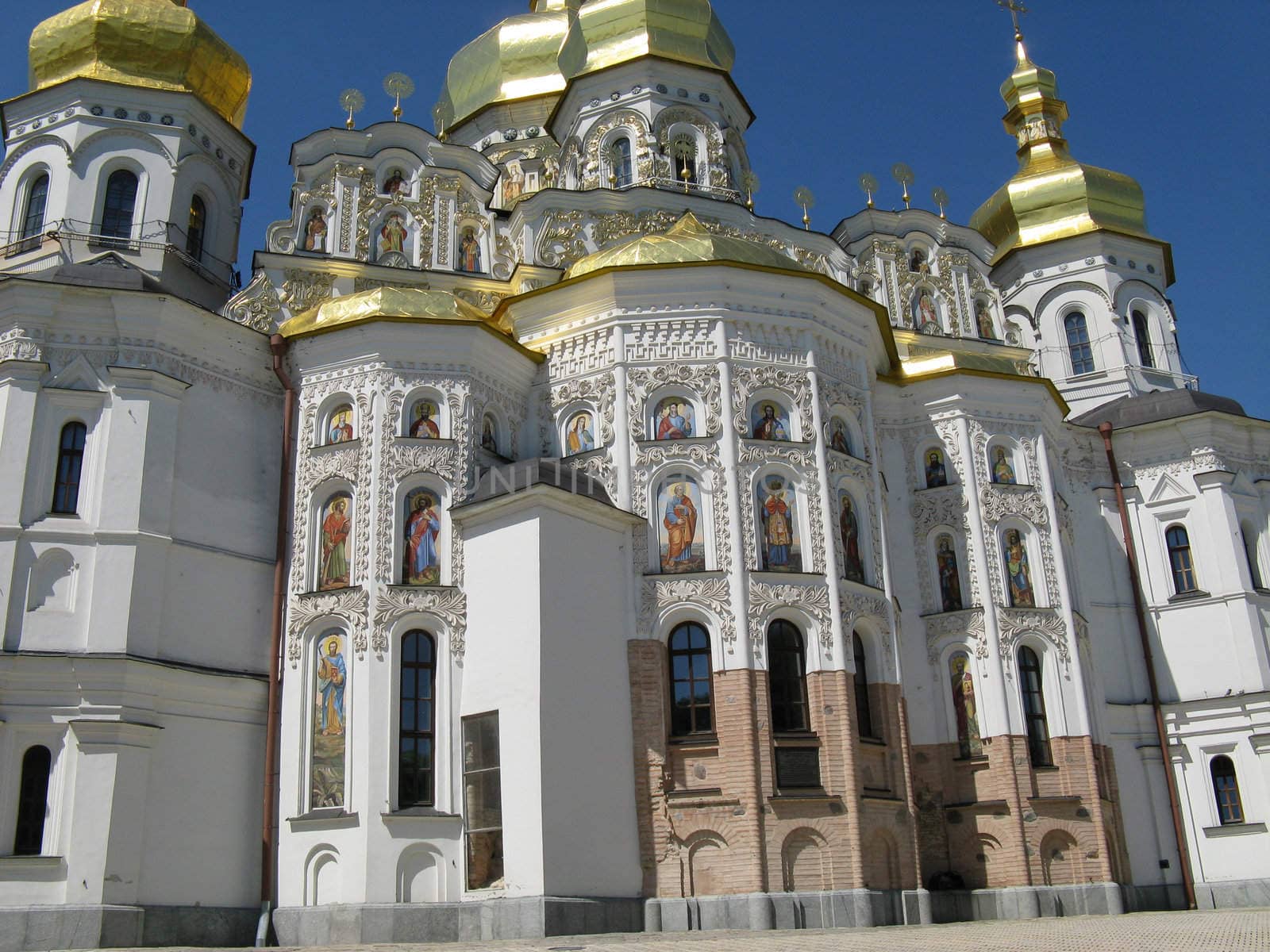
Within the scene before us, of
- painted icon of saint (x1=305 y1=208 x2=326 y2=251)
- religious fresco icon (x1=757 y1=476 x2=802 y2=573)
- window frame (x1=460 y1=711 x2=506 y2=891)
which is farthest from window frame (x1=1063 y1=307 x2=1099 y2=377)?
window frame (x1=460 y1=711 x2=506 y2=891)

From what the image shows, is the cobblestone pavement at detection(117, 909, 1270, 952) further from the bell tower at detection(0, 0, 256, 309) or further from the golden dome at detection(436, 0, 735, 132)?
the golden dome at detection(436, 0, 735, 132)

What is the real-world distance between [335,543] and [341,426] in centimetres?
174

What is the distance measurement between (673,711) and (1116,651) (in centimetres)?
1012

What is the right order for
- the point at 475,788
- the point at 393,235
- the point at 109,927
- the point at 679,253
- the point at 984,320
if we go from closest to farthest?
the point at 109,927, the point at 475,788, the point at 679,253, the point at 393,235, the point at 984,320

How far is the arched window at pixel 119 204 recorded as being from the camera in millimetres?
21938

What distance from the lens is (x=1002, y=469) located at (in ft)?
68.1

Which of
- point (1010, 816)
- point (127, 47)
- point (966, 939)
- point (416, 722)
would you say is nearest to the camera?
point (966, 939)

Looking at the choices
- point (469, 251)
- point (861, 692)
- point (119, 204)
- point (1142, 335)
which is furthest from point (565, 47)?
point (861, 692)

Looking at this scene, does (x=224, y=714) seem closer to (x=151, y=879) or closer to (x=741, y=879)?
(x=151, y=879)

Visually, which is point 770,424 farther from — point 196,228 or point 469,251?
point 196,228

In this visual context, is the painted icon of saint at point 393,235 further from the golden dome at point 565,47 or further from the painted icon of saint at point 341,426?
the golden dome at point 565,47

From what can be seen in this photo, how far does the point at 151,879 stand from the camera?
49.9 ft

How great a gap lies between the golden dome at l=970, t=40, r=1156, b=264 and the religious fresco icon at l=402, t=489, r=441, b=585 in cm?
1791

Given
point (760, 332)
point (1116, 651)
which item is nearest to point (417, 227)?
point (760, 332)
